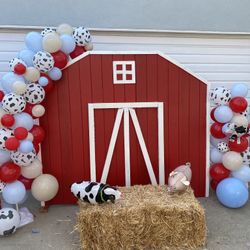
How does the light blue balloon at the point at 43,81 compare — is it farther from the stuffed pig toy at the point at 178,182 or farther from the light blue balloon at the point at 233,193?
the light blue balloon at the point at 233,193

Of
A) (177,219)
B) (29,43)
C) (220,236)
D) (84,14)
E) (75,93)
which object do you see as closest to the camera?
(177,219)

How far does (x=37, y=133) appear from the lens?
326 centimetres

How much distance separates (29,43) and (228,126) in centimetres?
243

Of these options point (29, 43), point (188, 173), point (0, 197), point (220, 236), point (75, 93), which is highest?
point (29, 43)

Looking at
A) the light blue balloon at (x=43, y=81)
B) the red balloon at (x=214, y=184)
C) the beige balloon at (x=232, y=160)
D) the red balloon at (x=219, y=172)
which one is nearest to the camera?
the light blue balloon at (x=43, y=81)

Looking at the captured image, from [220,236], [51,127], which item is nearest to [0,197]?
[51,127]

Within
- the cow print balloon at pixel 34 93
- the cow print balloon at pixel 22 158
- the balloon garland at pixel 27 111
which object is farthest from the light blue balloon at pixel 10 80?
the cow print balloon at pixel 22 158

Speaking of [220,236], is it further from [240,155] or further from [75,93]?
[75,93]

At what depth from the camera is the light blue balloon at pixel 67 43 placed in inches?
128

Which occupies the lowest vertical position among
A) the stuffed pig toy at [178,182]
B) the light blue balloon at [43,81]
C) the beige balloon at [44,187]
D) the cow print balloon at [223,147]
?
the beige balloon at [44,187]

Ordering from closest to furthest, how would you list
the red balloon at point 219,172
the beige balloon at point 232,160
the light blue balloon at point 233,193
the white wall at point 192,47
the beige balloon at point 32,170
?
1. the beige balloon at point 32,170
2. the light blue balloon at point 233,193
3. the beige balloon at point 232,160
4. the red balloon at point 219,172
5. the white wall at point 192,47

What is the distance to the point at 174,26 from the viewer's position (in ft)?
14.9

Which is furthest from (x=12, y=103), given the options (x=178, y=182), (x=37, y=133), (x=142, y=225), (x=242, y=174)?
(x=242, y=174)

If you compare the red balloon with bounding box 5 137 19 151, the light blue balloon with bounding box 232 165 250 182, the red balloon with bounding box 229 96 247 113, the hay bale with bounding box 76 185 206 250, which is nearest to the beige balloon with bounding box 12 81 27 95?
the red balloon with bounding box 5 137 19 151
